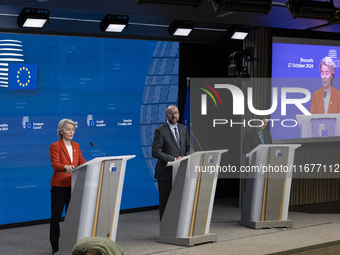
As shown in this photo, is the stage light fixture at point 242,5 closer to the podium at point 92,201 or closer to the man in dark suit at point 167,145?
the man in dark suit at point 167,145

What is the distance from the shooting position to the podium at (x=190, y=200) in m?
5.96

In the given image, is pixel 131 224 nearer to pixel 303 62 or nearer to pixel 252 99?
pixel 252 99

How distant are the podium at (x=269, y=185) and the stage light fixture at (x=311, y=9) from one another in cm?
146

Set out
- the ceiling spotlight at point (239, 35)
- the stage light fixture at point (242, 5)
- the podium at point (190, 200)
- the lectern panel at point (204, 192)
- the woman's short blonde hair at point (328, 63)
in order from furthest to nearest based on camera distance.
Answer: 1. the woman's short blonde hair at point (328, 63)
2. the ceiling spotlight at point (239, 35)
3. the lectern panel at point (204, 192)
4. the podium at point (190, 200)
5. the stage light fixture at point (242, 5)

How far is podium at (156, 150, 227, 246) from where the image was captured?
596 cm

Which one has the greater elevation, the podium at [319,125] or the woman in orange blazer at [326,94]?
the woman in orange blazer at [326,94]

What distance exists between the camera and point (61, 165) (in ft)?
18.2

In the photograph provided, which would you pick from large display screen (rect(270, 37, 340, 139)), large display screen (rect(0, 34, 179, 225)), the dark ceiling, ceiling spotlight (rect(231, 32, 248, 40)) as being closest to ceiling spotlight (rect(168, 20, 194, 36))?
the dark ceiling

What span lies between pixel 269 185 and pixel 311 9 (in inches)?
79.6

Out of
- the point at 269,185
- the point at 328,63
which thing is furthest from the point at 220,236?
the point at 328,63

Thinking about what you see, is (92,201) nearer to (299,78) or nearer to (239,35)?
(239,35)

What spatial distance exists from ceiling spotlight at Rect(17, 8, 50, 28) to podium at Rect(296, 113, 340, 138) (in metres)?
3.96

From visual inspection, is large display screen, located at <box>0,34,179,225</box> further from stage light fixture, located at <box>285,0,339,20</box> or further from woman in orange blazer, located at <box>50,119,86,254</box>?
stage light fixture, located at <box>285,0,339,20</box>

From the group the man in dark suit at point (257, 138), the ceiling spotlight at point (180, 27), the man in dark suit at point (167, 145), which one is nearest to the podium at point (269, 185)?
the man in dark suit at point (257, 138)
